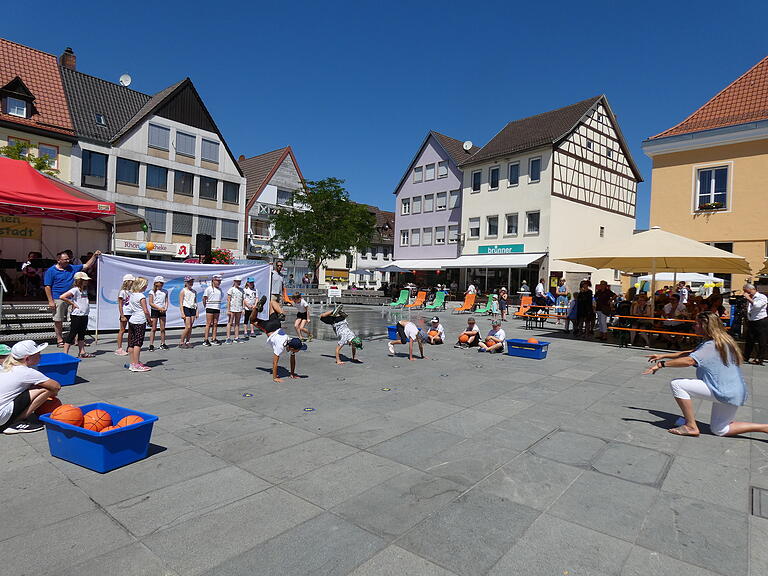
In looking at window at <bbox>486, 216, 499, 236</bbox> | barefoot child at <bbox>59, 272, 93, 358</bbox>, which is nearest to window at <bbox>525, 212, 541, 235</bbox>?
window at <bbox>486, 216, 499, 236</bbox>

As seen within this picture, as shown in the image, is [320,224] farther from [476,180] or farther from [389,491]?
[389,491]

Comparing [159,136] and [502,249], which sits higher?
[159,136]

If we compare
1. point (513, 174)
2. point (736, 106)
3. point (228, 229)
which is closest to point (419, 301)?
point (513, 174)

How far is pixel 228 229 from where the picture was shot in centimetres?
4075

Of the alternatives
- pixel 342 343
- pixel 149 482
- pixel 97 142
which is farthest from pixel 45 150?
pixel 149 482

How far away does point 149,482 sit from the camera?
4.01 m

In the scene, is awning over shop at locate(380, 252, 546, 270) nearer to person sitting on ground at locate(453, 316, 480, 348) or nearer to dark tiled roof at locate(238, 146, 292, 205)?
dark tiled roof at locate(238, 146, 292, 205)

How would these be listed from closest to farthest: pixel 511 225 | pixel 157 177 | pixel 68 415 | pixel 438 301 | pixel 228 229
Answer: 1. pixel 68 415
2. pixel 438 301
3. pixel 157 177
4. pixel 511 225
5. pixel 228 229

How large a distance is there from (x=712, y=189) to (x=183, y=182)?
34.2 metres

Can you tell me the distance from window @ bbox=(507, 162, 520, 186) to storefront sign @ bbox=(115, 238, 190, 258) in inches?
1001

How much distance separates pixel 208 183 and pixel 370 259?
26.0 meters

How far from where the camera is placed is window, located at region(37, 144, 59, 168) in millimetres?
29344

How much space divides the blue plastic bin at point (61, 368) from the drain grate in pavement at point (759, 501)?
811cm

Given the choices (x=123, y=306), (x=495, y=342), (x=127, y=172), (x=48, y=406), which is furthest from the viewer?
(x=127, y=172)
